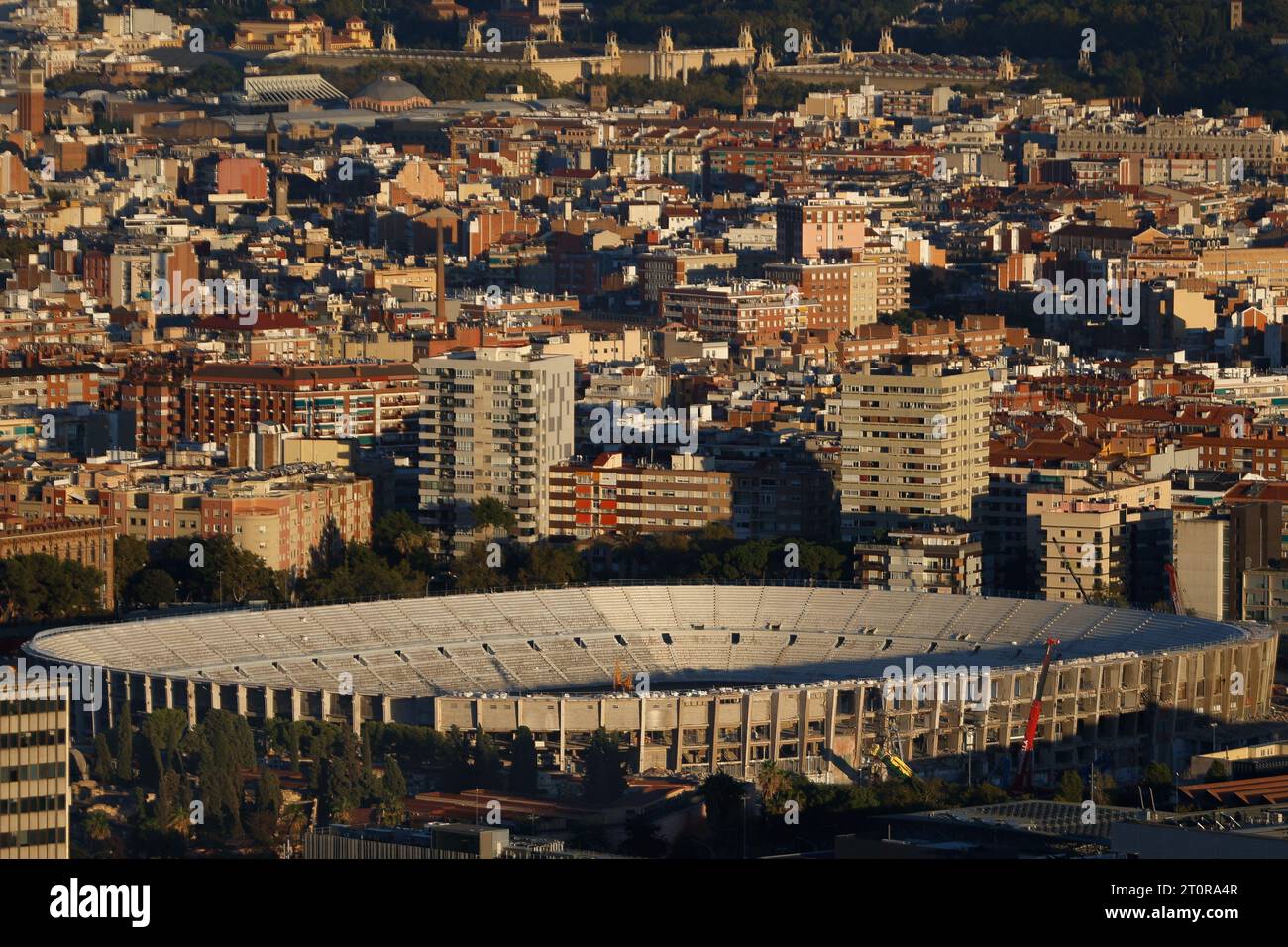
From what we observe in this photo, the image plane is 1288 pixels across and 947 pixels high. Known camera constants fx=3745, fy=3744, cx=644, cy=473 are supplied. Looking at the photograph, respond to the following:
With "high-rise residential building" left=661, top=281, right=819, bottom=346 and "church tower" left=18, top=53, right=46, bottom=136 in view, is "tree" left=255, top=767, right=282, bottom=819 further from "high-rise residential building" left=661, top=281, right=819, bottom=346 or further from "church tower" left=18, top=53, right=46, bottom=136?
"church tower" left=18, top=53, right=46, bottom=136

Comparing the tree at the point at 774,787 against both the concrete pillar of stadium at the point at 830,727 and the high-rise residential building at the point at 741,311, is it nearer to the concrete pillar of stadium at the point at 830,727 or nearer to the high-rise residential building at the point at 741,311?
the concrete pillar of stadium at the point at 830,727

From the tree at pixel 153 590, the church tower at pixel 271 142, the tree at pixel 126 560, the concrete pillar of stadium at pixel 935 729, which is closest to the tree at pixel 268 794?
the concrete pillar of stadium at pixel 935 729

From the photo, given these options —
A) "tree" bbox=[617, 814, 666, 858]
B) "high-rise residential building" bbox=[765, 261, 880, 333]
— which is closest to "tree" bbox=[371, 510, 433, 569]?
"tree" bbox=[617, 814, 666, 858]

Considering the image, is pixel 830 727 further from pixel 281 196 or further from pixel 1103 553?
pixel 281 196

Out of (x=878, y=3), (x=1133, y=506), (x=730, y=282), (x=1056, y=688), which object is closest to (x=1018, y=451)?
(x=1133, y=506)
